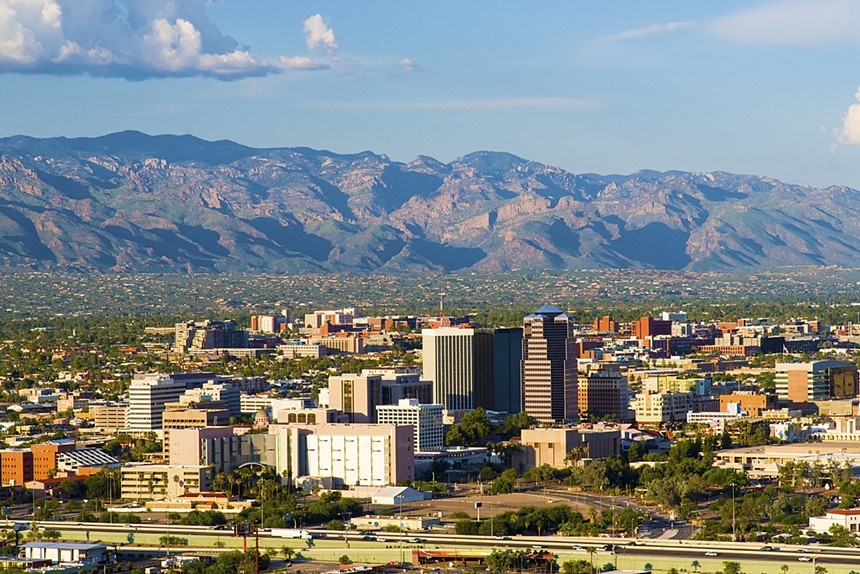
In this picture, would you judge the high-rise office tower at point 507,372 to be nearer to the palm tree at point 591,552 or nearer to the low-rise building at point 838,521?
the low-rise building at point 838,521

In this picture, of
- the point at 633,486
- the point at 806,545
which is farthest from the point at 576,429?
the point at 806,545

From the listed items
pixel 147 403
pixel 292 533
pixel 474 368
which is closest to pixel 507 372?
pixel 474 368

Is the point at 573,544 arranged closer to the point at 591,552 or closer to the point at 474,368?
the point at 591,552

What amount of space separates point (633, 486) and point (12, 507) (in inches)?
1183

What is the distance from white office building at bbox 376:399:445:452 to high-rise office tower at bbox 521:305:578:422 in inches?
688

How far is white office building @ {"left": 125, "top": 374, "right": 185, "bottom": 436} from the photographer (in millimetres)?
148375

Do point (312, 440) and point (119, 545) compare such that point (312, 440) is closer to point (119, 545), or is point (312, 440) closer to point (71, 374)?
point (119, 545)

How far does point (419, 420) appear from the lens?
5128 inches

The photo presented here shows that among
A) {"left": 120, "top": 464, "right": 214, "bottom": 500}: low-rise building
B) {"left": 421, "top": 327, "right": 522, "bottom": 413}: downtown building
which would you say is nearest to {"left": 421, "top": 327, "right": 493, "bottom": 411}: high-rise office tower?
{"left": 421, "top": 327, "right": 522, "bottom": 413}: downtown building

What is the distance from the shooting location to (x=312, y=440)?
11688 cm

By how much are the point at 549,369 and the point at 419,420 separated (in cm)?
2133

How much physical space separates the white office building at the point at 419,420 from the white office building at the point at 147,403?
70.7ft

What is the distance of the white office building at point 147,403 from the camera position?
148 meters

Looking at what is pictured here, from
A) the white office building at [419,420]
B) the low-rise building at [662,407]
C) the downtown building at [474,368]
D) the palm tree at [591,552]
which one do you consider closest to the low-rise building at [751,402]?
the low-rise building at [662,407]
